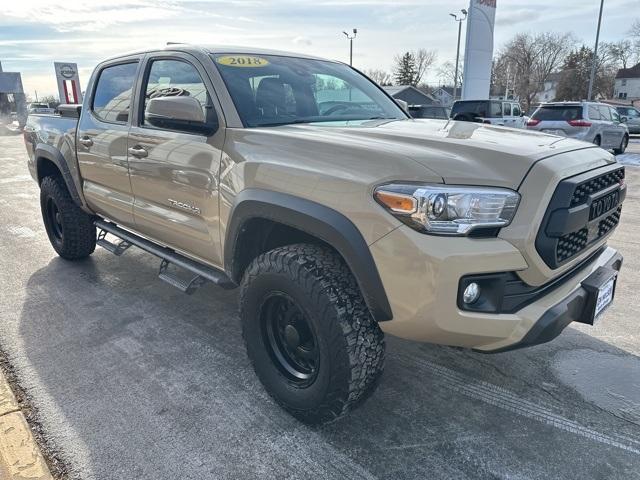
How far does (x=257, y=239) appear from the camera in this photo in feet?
9.32

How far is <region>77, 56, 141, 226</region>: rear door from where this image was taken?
3.80 metres

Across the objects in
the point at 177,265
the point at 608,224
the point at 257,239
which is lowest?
the point at 177,265

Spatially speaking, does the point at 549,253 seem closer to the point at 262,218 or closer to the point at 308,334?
the point at 308,334

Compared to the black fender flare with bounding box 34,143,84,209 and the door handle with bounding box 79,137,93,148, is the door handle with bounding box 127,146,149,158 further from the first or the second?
the black fender flare with bounding box 34,143,84,209

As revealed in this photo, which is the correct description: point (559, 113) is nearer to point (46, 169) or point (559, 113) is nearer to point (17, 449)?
point (46, 169)

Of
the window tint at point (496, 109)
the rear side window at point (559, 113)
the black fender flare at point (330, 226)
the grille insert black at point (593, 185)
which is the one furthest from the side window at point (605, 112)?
the black fender flare at point (330, 226)

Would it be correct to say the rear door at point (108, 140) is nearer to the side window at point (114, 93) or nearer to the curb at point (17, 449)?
the side window at point (114, 93)

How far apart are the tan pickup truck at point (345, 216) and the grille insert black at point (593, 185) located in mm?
13

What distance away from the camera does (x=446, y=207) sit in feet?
6.50

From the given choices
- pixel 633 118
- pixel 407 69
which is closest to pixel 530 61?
pixel 407 69

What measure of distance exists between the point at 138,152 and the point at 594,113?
14.4 metres

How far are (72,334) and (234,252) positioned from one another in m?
1.70

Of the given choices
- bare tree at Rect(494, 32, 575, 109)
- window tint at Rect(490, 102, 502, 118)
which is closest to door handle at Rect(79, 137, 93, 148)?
window tint at Rect(490, 102, 502, 118)

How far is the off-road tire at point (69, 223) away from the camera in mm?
4949
